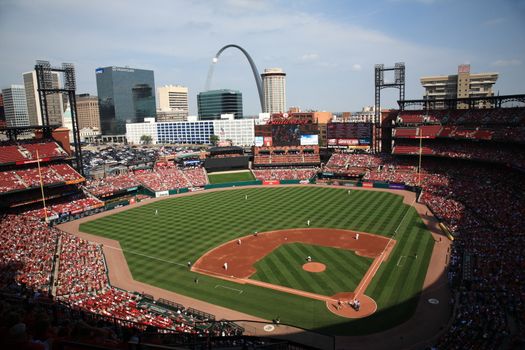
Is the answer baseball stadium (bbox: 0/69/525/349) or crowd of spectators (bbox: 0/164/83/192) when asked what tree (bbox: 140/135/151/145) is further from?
crowd of spectators (bbox: 0/164/83/192)

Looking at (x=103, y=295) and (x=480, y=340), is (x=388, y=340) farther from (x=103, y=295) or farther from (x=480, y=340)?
(x=103, y=295)

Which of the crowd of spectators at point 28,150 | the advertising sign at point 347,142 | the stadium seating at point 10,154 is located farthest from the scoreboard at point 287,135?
the stadium seating at point 10,154

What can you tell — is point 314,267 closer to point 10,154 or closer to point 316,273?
point 316,273

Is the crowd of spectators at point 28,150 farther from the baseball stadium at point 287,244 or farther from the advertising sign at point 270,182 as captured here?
the advertising sign at point 270,182

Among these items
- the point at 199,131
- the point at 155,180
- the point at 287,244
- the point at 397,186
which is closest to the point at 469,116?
the point at 397,186

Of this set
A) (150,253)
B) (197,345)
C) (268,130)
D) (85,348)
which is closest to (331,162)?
(268,130)

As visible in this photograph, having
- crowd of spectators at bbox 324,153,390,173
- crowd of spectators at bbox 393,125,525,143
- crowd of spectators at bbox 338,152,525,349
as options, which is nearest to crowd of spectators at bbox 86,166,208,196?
crowd of spectators at bbox 324,153,390,173
